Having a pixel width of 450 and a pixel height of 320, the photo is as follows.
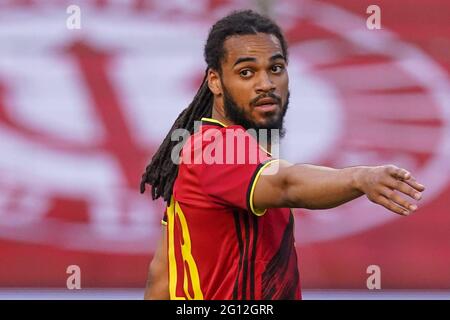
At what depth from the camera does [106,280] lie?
539 cm

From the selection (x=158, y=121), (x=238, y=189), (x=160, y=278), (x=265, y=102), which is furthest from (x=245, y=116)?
(x=158, y=121)

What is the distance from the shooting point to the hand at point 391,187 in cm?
221

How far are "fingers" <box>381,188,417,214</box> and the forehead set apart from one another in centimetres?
74

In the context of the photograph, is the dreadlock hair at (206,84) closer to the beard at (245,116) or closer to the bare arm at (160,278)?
the beard at (245,116)

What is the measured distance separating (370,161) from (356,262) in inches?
22.3

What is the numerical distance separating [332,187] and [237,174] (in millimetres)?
305

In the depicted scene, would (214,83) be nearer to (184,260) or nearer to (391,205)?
(184,260)

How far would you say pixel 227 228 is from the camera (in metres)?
2.76

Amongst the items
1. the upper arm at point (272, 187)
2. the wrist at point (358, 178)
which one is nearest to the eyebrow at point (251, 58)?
the upper arm at point (272, 187)

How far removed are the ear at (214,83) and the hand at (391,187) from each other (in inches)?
29.8

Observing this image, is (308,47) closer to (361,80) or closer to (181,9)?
(361,80)

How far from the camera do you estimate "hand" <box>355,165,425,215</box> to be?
2215mm
